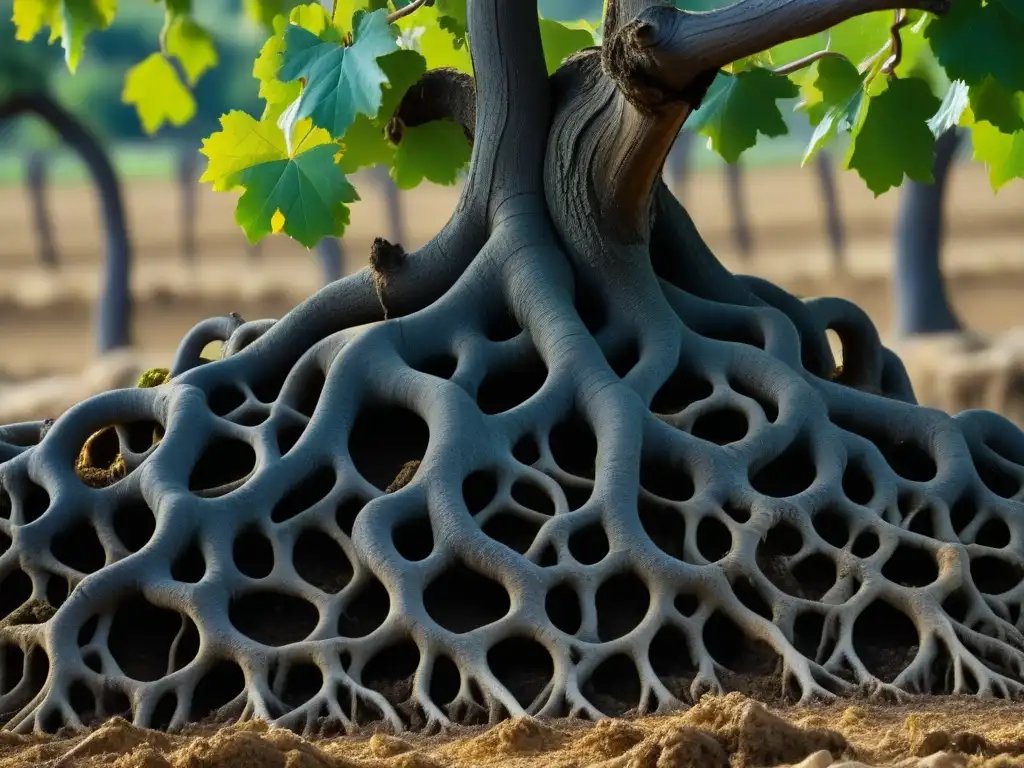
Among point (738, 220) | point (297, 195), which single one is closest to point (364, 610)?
point (297, 195)

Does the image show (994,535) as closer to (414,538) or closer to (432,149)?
(414,538)

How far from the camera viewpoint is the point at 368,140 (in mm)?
7152

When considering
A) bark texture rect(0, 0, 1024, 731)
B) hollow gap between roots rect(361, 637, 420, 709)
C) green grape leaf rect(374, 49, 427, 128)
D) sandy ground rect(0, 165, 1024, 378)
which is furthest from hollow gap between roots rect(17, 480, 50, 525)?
sandy ground rect(0, 165, 1024, 378)

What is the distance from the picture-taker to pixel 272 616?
5.53 m

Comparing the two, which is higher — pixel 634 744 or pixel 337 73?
pixel 337 73

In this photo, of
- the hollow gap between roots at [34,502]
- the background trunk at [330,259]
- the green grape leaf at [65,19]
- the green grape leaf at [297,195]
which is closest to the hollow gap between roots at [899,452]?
the green grape leaf at [297,195]

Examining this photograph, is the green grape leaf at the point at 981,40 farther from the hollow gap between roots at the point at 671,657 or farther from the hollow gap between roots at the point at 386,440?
the hollow gap between roots at the point at 386,440

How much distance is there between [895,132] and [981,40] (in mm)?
703

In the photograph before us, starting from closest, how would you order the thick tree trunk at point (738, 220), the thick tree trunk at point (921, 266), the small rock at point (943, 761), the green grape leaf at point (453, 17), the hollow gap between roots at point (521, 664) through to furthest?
the small rock at point (943, 761) < the hollow gap between roots at point (521, 664) < the green grape leaf at point (453, 17) < the thick tree trunk at point (921, 266) < the thick tree trunk at point (738, 220)

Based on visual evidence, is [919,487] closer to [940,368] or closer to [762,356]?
[762,356]

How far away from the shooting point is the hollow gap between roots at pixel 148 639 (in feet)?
17.8

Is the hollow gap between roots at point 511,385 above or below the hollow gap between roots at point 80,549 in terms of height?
above

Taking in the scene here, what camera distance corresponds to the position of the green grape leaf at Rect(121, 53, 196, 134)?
8.88m

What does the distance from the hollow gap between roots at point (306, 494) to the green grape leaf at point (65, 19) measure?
114 inches
